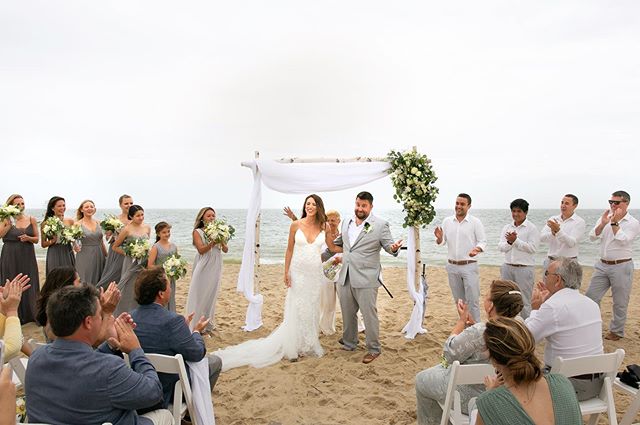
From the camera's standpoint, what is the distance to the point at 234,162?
1876 inches

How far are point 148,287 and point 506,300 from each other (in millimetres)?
2746

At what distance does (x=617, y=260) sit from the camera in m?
6.65

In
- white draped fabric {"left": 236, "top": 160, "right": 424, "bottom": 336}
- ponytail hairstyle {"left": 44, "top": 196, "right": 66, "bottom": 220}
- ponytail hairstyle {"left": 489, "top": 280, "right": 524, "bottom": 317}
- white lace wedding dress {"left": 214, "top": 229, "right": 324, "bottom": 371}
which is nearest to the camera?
ponytail hairstyle {"left": 489, "top": 280, "right": 524, "bottom": 317}

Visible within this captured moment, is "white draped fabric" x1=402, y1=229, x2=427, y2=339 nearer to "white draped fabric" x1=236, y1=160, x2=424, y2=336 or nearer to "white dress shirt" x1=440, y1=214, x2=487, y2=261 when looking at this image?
"white dress shirt" x1=440, y1=214, x2=487, y2=261

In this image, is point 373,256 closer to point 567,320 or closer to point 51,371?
point 567,320

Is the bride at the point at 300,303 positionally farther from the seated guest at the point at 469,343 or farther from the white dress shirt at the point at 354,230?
the seated guest at the point at 469,343

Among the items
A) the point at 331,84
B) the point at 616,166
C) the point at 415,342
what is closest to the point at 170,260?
the point at 415,342

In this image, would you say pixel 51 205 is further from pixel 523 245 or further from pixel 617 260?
pixel 617 260

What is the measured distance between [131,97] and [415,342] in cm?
3133

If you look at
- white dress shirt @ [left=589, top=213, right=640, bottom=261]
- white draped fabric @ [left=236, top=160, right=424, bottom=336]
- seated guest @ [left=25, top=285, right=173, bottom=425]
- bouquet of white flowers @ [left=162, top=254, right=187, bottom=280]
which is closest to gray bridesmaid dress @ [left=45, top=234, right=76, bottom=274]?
bouquet of white flowers @ [left=162, top=254, right=187, bottom=280]

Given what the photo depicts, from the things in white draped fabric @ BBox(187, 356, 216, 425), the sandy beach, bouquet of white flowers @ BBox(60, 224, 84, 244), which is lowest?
the sandy beach

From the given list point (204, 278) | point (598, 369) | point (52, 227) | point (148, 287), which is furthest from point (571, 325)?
point (52, 227)

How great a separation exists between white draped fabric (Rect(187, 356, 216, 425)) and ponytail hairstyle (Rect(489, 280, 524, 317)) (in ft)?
7.77

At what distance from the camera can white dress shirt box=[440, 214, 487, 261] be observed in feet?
22.0
